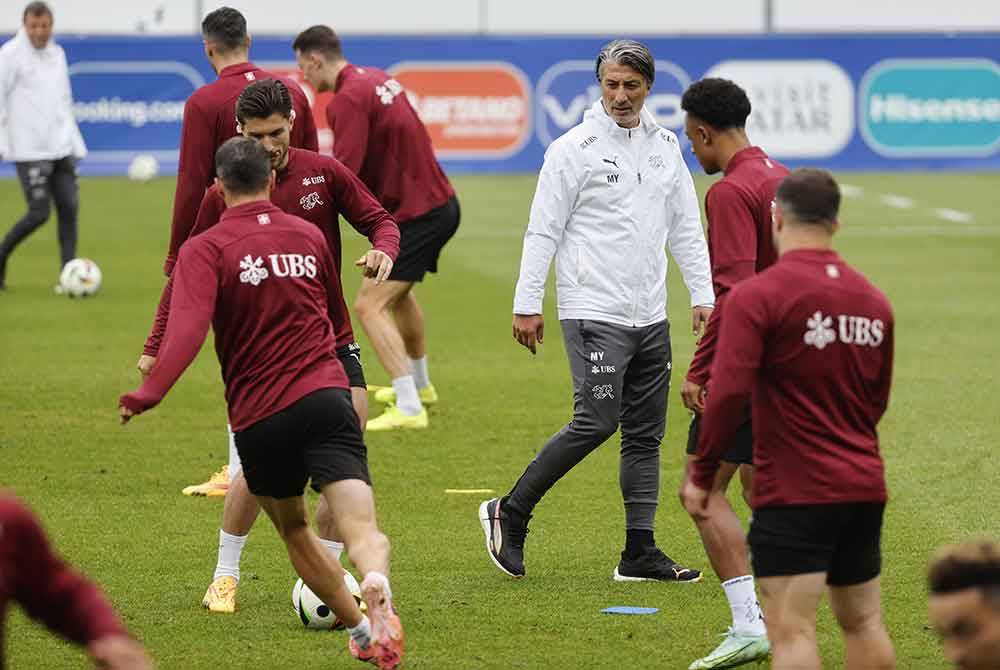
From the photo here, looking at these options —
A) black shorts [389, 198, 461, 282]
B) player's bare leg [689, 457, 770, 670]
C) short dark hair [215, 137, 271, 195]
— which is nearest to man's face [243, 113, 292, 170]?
short dark hair [215, 137, 271, 195]

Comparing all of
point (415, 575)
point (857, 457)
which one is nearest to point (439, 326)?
point (415, 575)

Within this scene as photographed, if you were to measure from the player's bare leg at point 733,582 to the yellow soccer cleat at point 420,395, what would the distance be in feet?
19.0

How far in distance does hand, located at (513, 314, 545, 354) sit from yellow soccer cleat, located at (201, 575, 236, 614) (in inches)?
66.1

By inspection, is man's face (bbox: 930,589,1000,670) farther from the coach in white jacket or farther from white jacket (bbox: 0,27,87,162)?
white jacket (bbox: 0,27,87,162)

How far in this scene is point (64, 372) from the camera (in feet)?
45.1

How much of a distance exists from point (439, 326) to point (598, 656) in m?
9.39

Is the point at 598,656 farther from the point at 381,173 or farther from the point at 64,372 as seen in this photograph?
the point at 64,372

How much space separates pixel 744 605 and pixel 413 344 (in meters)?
5.85

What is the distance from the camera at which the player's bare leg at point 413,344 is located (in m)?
12.3

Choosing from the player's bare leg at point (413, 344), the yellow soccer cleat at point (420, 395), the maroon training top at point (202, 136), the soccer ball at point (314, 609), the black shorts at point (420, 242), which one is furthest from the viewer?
the yellow soccer cleat at point (420, 395)

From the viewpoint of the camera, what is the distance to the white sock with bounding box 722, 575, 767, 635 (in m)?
6.83

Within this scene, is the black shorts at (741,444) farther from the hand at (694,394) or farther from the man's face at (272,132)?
the man's face at (272,132)

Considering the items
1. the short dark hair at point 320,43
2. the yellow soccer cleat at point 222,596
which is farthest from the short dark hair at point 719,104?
the short dark hair at point 320,43

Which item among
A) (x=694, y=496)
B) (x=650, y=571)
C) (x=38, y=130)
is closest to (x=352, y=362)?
(x=650, y=571)
